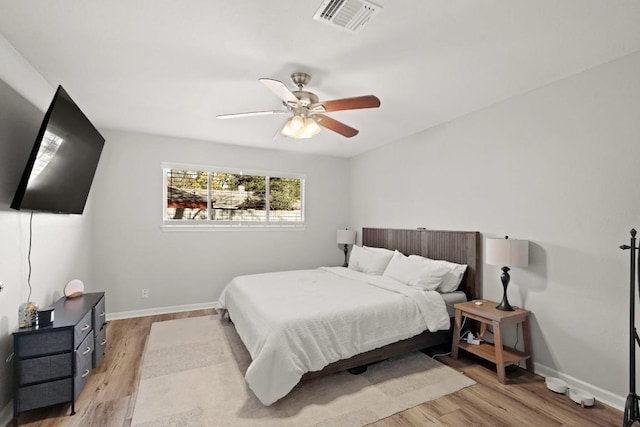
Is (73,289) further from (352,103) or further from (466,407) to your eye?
(466,407)

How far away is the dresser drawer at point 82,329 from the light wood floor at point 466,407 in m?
0.45

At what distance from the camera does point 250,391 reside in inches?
92.7

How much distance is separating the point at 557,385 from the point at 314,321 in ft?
6.52

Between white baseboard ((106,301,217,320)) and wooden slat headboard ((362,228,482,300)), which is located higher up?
wooden slat headboard ((362,228,482,300))

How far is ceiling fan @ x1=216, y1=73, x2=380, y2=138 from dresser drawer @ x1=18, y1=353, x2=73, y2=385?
2.15 meters

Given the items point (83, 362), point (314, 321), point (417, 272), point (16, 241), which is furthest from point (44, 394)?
point (417, 272)

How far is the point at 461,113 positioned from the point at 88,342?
421cm

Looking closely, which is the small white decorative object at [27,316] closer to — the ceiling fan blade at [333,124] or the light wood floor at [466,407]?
the light wood floor at [466,407]

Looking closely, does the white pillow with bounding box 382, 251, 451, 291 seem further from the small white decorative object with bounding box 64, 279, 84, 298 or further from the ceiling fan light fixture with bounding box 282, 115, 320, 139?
the small white decorative object with bounding box 64, 279, 84, 298

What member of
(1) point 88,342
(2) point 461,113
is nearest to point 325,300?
(1) point 88,342

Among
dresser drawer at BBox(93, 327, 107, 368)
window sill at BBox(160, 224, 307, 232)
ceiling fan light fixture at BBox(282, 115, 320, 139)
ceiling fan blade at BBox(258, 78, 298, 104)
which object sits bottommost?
dresser drawer at BBox(93, 327, 107, 368)

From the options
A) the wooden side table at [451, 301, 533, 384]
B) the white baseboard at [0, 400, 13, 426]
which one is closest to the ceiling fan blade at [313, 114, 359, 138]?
the wooden side table at [451, 301, 533, 384]

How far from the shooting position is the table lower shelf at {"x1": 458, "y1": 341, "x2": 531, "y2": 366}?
258 cm

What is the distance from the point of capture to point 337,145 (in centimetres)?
475
